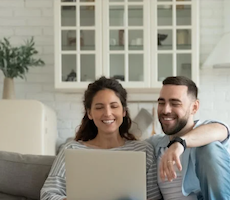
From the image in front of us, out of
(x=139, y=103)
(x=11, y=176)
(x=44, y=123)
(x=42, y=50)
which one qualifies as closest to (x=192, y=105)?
(x=11, y=176)

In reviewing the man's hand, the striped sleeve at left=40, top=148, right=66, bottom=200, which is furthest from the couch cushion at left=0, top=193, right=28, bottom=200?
the man's hand

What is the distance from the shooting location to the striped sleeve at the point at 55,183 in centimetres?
188

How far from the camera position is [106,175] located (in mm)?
1608

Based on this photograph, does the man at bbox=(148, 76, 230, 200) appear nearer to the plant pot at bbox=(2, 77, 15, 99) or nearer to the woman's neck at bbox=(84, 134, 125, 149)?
the woman's neck at bbox=(84, 134, 125, 149)

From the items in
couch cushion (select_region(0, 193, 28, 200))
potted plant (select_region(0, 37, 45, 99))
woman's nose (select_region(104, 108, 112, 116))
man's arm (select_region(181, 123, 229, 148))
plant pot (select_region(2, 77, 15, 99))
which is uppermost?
potted plant (select_region(0, 37, 45, 99))

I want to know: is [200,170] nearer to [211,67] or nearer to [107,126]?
[107,126]

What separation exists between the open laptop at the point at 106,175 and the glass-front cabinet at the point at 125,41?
182 cm

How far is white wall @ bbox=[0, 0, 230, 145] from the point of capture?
3.70 metres

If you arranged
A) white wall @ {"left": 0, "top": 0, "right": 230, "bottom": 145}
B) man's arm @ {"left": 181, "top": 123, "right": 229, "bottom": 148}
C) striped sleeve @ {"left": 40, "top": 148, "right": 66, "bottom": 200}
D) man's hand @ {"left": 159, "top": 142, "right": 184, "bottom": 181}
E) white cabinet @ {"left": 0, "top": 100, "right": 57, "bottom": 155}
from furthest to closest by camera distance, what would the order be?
white wall @ {"left": 0, "top": 0, "right": 230, "bottom": 145} → white cabinet @ {"left": 0, "top": 100, "right": 57, "bottom": 155} → striped sleeve @ {"left": 40, "top": 148, "right": 66, "bottom": 200} → man's arm @ {"left": 181, "top": 123, "right": 229, "bottom": 148} → man's hand @ {"left": 159, "top": 142, "right": 184, "bottom": 181}

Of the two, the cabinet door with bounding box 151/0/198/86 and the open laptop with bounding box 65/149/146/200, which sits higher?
the cabinet door with bounding box 151/0/198/86

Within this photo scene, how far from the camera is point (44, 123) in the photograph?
125 inches

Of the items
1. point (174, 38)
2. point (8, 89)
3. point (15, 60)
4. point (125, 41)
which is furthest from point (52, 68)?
point (174, 38)

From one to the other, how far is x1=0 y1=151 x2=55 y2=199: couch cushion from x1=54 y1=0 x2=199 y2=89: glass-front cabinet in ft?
4.44

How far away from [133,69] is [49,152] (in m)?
0.86
